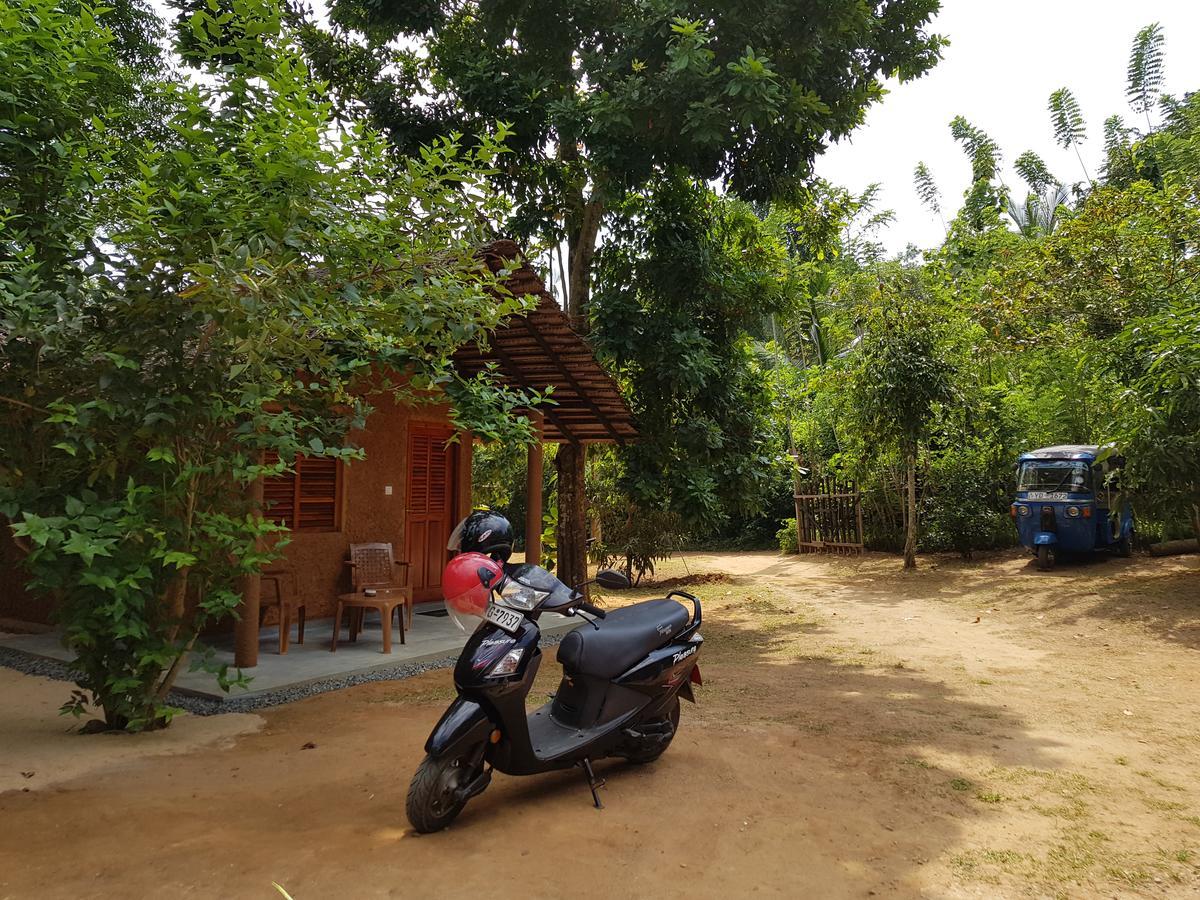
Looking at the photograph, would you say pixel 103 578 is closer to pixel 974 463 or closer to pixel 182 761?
pixel 182 761

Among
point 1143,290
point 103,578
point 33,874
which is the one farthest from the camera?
point 1143,290

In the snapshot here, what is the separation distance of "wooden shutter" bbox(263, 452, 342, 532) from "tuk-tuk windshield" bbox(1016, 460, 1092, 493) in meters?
10.7

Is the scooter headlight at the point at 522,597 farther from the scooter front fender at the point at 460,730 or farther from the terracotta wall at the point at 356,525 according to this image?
the terracotta wall at the point at 356,525

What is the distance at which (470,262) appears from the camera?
4.24m

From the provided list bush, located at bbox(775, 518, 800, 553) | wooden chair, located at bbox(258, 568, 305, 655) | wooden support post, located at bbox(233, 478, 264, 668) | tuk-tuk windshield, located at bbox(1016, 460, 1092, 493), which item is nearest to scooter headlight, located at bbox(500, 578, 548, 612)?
wooden support post, located at bbox(233, 478, 264, 668)

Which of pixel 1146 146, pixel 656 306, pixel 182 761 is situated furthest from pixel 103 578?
pixel 1146 146

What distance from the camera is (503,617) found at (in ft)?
11.5

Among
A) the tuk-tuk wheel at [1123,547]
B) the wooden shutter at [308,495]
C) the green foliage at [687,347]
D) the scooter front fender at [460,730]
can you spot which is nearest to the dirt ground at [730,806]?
the scooter front fender at [460,730]

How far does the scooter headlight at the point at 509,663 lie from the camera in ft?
11.3

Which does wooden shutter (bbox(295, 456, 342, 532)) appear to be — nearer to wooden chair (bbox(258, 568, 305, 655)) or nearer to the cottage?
the cottage

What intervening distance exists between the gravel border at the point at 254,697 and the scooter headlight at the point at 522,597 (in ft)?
9.92

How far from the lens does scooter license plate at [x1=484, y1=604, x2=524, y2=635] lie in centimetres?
351

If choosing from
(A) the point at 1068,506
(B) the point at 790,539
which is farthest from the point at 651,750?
(B) the point at 790,539

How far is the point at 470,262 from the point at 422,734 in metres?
2.88
